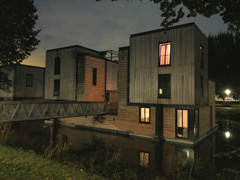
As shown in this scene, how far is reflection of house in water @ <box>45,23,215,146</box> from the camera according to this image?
14.0m

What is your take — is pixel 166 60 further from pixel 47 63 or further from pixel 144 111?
pixel 47 63

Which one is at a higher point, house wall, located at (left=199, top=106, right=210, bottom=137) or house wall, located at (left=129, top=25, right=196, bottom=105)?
house wall, located at (left=129, top=25, right=196, bottom=105)

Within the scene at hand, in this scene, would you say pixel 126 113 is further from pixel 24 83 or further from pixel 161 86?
pixel 24 83

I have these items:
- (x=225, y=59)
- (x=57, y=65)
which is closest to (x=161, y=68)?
(x=57, y=65)

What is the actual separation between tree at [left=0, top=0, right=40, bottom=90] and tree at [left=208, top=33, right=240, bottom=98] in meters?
27.4

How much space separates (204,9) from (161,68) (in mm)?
10528

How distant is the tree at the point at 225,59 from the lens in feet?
91.5

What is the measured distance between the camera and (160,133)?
47.9 ft

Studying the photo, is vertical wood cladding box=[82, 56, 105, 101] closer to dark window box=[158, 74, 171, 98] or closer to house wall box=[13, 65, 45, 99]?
dark window box=[158, 74, 171, 98]

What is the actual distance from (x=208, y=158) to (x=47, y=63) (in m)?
20.8

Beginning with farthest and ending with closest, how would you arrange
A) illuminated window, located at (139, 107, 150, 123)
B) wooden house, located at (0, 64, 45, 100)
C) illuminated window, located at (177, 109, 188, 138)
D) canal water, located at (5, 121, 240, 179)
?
wooden house, located at (0, 64, 45, 100) < illuminated window, located at (139, 107, 150, 123) < illuminated window, located at (177, 109, 188, 138) < canal water, located at (5, 121, 240, 179)

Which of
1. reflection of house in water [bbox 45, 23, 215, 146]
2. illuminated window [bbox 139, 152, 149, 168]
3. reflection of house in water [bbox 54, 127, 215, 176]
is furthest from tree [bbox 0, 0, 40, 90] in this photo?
illuminated window [bbox 139, 152, 149, 168]

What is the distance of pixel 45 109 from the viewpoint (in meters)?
13.0

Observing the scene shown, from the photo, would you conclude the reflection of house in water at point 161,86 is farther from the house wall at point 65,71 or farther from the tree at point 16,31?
the tree at point 16,31
